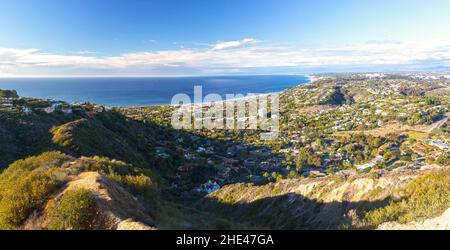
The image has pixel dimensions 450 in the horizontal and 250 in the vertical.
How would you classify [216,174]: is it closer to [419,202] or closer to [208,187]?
[208,187]

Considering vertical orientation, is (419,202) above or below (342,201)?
above

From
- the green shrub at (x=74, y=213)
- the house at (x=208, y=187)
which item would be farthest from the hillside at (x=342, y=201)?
the green shrub at (x=74, y=213)

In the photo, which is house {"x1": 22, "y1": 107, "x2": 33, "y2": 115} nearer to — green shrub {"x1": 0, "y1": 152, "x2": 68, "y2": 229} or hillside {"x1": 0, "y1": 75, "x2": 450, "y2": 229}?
hillside {"x1": 0, "y1": 75, "x2": 450, "y2": 229}

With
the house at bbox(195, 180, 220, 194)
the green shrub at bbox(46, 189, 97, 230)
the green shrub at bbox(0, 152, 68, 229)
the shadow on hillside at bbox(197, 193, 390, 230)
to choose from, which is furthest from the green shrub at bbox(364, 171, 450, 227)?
the house at bbox(195, 180, 220, 194)

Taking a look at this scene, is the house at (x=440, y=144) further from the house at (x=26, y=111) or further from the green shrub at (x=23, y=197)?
the house at (x=26, y=111)

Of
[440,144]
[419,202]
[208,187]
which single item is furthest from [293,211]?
[440,144]
